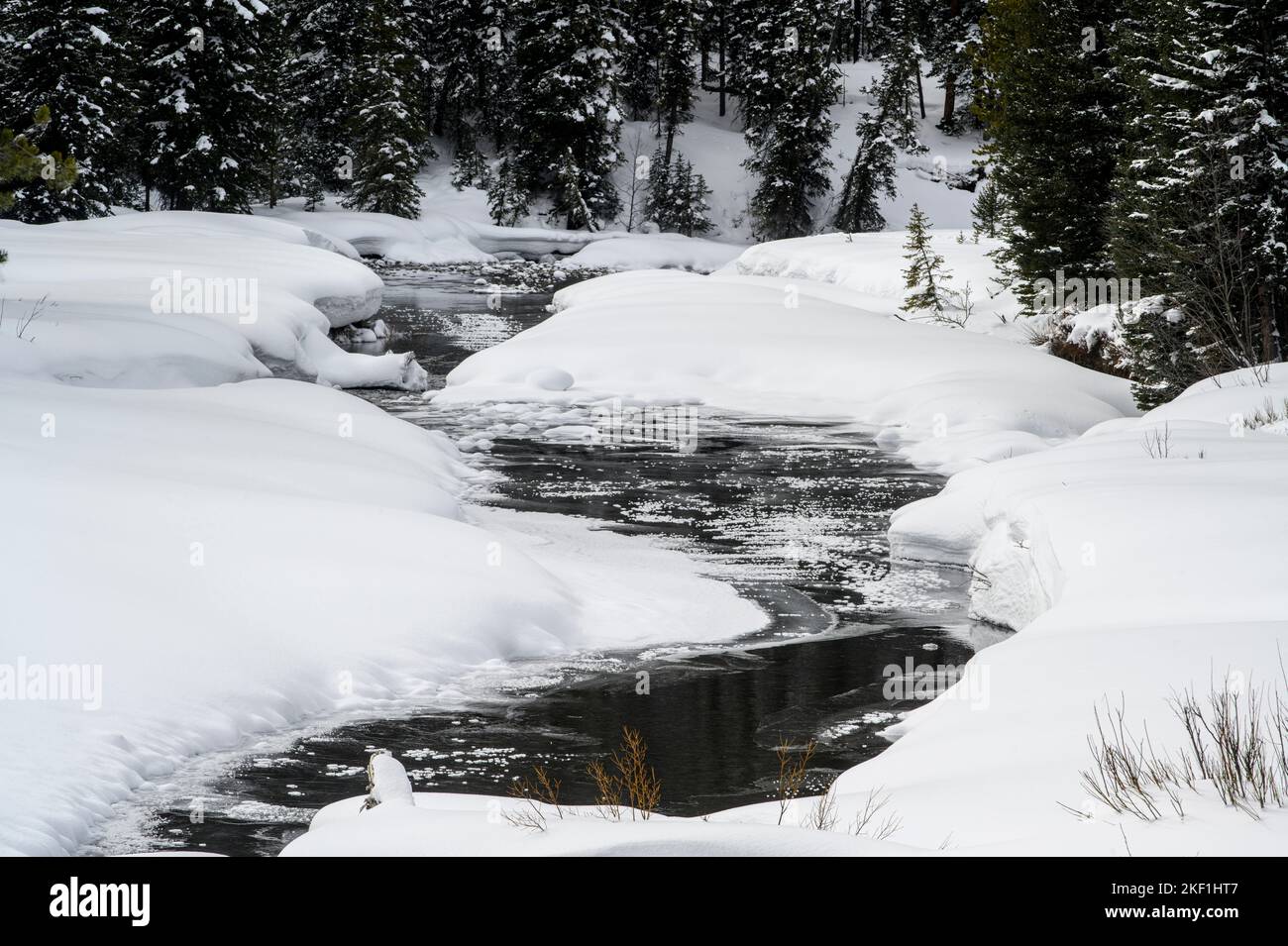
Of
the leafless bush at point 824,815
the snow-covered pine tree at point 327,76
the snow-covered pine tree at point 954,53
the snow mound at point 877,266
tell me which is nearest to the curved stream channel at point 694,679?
the leafless bush at point 824,815

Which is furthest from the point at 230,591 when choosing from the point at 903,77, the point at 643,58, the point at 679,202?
the point at 643,58

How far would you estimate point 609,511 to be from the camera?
13469mm

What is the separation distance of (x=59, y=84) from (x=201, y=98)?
6.43m

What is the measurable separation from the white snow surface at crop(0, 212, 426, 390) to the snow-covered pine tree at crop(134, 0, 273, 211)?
8.01 m

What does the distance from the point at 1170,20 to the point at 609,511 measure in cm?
1082

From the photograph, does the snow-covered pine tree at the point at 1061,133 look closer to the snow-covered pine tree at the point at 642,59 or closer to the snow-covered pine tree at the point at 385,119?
the snow-covered pine tree at the point at 385,119

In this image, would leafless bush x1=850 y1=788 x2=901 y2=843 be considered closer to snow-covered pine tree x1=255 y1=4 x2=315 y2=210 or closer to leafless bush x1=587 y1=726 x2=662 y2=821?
leafless bush x1=587 y1=726 x2=662 y2=821

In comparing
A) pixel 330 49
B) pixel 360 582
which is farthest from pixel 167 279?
pixel 330 49

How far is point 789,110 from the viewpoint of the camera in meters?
49.2

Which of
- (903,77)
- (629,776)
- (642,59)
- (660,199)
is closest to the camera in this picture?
(629,776)

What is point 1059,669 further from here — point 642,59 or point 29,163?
point 642,59

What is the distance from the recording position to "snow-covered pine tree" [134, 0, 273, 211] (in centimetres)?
3753

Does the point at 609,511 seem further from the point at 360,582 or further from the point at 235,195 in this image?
the point at 235,195

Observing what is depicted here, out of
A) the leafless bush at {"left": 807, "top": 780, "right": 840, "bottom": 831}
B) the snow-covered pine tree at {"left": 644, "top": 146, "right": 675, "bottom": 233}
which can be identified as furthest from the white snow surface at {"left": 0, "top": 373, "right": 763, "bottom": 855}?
the snow-covered pine tree at {"left": 644, "top": 146, "right": 675, "bottom": 233}
